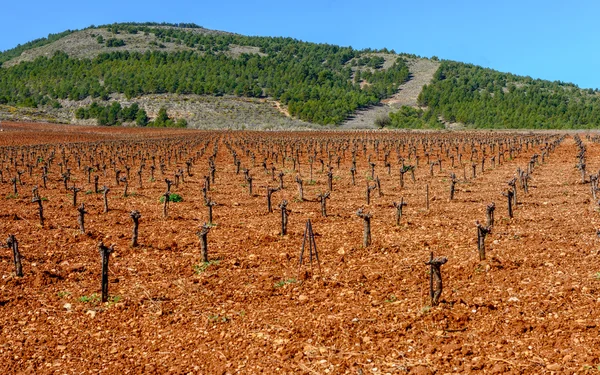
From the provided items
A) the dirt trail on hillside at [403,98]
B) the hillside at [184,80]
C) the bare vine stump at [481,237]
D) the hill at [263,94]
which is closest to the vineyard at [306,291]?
the bare vine stump at [481,237]

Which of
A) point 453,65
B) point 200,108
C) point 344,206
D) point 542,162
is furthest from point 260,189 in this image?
point 453,65

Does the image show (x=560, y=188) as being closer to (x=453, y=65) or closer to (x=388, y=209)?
(x=388, y=209)

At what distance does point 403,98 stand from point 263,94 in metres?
40.4

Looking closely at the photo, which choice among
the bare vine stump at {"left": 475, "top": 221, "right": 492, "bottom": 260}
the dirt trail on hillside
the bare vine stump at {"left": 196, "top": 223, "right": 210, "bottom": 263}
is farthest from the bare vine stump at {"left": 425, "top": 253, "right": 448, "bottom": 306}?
the dirt trail on hillside

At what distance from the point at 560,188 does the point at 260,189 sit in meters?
A: 13.4

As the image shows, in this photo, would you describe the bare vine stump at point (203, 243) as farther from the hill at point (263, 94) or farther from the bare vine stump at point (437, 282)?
the hill at point (263, 94)

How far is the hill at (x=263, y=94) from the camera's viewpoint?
4523 inches

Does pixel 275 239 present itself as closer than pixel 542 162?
Yes

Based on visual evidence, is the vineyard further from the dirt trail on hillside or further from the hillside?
the hillside

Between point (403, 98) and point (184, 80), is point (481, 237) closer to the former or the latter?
point (184, 80)

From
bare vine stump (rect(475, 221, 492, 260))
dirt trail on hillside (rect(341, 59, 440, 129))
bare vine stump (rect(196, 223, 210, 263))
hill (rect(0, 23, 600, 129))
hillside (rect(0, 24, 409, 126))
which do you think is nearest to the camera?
bare vine stump (rect(475, 221, 492, 260))

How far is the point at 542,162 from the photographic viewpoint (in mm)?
36250

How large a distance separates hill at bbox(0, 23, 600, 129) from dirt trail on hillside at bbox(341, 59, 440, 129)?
0.34m

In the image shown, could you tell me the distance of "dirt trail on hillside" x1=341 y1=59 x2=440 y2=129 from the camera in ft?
391
